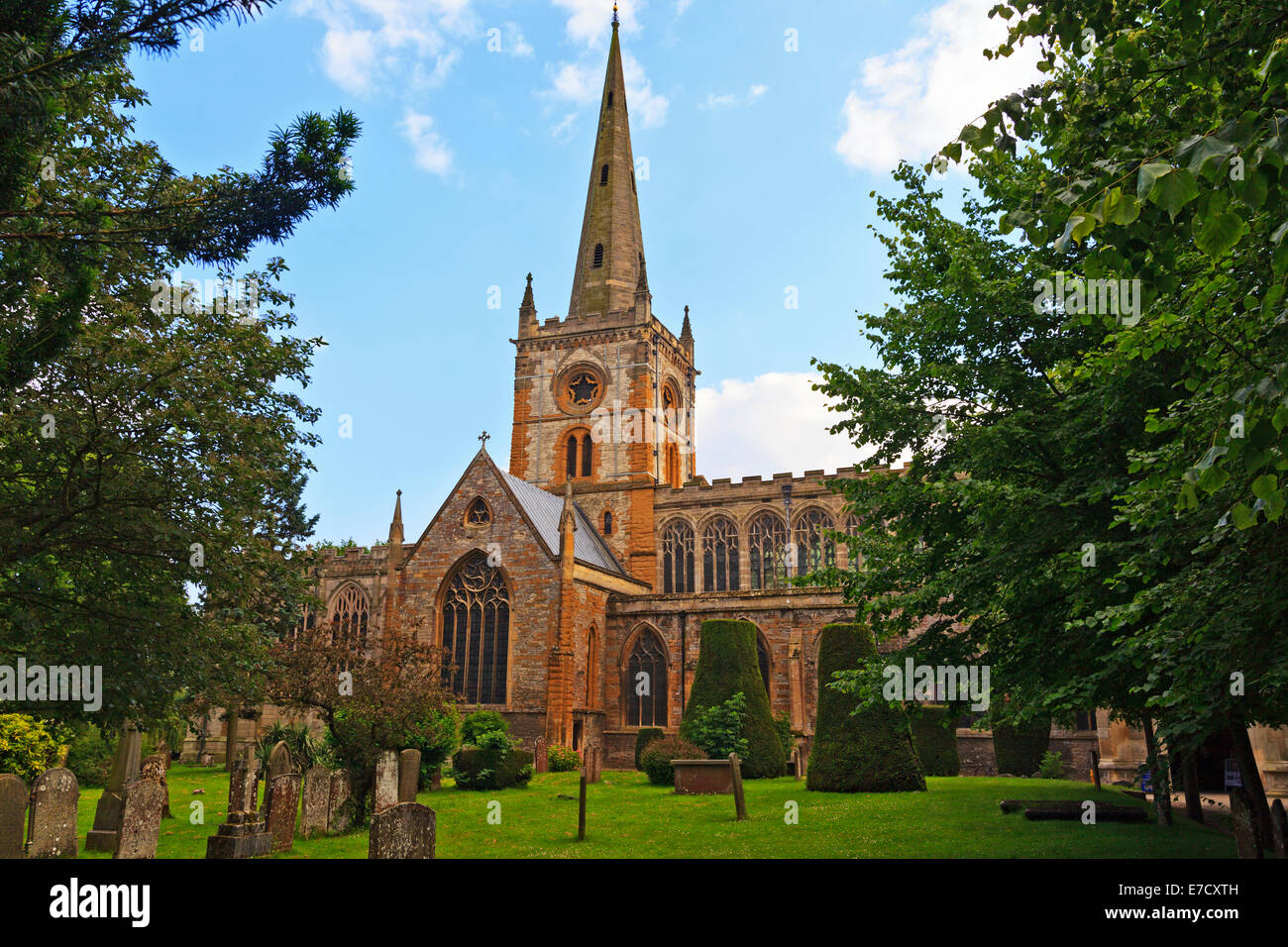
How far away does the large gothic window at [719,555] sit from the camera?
149ft

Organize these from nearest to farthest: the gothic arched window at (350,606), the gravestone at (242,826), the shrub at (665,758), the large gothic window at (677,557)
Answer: the gravestone at (242,826) → the shrub at (665,758) → the gothic arched window at (350,606) → the large gothic window at (677,557)

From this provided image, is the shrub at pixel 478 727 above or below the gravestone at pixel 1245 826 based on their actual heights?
below

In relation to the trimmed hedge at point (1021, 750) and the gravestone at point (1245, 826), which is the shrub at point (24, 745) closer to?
the gravestone at point (1245, 826)

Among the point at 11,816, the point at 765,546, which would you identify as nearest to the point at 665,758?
the point at 11,816

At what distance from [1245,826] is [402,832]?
→ 8.65 meters

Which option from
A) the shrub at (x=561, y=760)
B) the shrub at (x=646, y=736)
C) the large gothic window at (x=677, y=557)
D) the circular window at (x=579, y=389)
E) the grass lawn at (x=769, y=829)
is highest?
the circular window at (x=579, y=389)

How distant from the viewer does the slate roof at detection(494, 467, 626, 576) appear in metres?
35.2

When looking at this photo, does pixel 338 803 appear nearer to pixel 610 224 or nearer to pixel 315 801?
pixel 315 801

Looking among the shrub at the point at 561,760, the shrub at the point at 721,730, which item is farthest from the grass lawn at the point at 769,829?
the shrub at the point at 561,760

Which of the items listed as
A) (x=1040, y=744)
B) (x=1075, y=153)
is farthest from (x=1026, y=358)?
(x=1040, y=744)

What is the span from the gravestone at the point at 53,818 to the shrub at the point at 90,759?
15911mm

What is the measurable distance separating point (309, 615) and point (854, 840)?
38.6 metres

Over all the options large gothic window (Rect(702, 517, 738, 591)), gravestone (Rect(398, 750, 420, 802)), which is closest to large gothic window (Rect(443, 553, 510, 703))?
large gothic window (Rect(702, 517, 738, 591))
